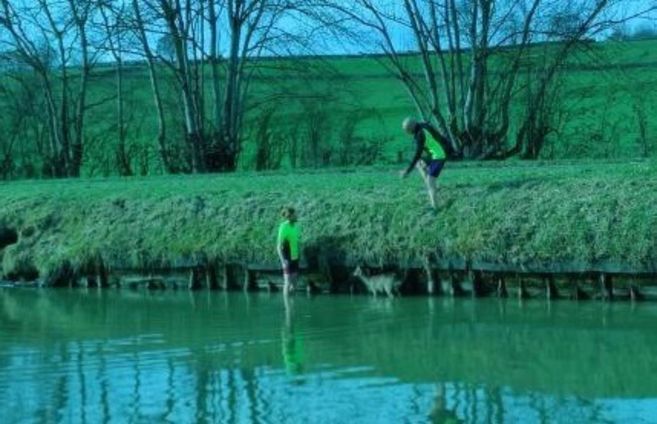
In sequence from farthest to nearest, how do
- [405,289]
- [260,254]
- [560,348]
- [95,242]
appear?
[95,242] → [260,254] → [405,289] → [560,348]

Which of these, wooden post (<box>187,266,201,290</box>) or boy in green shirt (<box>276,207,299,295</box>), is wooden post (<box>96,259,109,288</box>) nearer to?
wooden post (<box>187,266,201,290</box>)

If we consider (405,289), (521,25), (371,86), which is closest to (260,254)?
(405,289)

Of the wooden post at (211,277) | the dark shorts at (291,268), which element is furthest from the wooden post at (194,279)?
the dark shorts at (291,268)

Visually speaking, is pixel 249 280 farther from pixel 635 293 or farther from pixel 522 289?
pixel 635 293

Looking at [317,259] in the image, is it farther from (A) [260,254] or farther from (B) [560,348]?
(B) [560,348]

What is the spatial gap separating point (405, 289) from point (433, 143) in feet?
9.23

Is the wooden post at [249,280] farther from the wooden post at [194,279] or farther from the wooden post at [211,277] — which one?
the wooden post at [194,279]

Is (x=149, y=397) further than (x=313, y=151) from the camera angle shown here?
No

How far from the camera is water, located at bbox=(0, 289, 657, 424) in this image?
1014 centimetres

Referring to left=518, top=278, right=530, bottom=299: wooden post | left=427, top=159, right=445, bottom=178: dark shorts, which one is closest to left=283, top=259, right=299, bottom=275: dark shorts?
left=427, top=159, right=445, bottom=178: dark shorts

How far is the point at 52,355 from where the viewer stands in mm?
13594

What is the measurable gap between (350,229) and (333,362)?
7442 mm

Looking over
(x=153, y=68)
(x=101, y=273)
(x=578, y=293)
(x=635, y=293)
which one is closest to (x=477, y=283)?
(x=578, y=293)

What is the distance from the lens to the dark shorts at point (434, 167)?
64.1 ft
